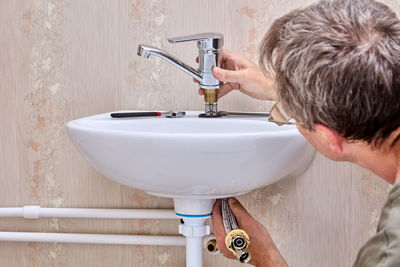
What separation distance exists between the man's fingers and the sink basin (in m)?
0.25

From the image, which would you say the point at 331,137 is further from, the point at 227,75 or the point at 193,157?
the point at 227,75

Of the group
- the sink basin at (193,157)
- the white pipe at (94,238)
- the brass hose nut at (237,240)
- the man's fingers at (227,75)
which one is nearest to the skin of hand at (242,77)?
the man's fingers at (227,75)

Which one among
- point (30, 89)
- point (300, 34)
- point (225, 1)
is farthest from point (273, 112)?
point (30, 89)

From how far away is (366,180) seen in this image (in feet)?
4.00

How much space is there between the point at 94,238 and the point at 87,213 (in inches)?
3.0

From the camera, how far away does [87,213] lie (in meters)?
1.28

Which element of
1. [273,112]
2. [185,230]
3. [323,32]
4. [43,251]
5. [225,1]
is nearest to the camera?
[323,32]

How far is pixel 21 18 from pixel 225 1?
59cm

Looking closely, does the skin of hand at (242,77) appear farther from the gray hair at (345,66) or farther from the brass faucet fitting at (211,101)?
the gray hair at (345,66)

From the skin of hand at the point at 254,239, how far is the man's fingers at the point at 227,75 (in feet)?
0.92

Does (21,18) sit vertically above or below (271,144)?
above

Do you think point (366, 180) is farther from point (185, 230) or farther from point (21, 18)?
point (21, 18)

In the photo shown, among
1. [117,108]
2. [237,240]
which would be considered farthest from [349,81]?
[117,108]

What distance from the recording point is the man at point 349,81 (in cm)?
54
